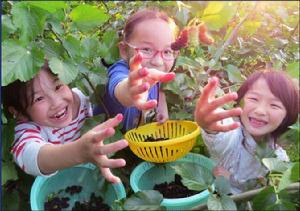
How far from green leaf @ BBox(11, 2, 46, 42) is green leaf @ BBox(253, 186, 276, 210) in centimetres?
53

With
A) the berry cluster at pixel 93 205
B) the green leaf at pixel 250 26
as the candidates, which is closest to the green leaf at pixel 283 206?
the berry cluster at pixel 93 205

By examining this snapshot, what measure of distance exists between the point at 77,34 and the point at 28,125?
277 millimetres

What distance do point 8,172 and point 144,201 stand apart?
0.44 meters

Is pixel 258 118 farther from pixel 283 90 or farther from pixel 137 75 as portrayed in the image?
pixel 137 75

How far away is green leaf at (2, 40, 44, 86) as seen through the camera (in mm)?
943

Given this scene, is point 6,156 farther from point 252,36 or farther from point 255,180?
point 252,36

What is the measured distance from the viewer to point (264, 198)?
74 centimetres

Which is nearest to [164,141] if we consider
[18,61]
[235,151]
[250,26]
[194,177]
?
[235,151]

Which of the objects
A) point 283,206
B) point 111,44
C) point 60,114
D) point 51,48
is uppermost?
point 111,44

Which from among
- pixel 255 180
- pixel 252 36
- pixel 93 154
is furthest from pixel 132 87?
pixel 252 36

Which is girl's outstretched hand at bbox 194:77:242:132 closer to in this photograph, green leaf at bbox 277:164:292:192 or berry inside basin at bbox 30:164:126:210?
green leaf at bbox 277:164:292:192

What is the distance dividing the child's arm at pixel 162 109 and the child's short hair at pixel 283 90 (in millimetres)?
257

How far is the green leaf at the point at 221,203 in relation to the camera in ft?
2.47

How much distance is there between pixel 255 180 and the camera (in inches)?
32.6
